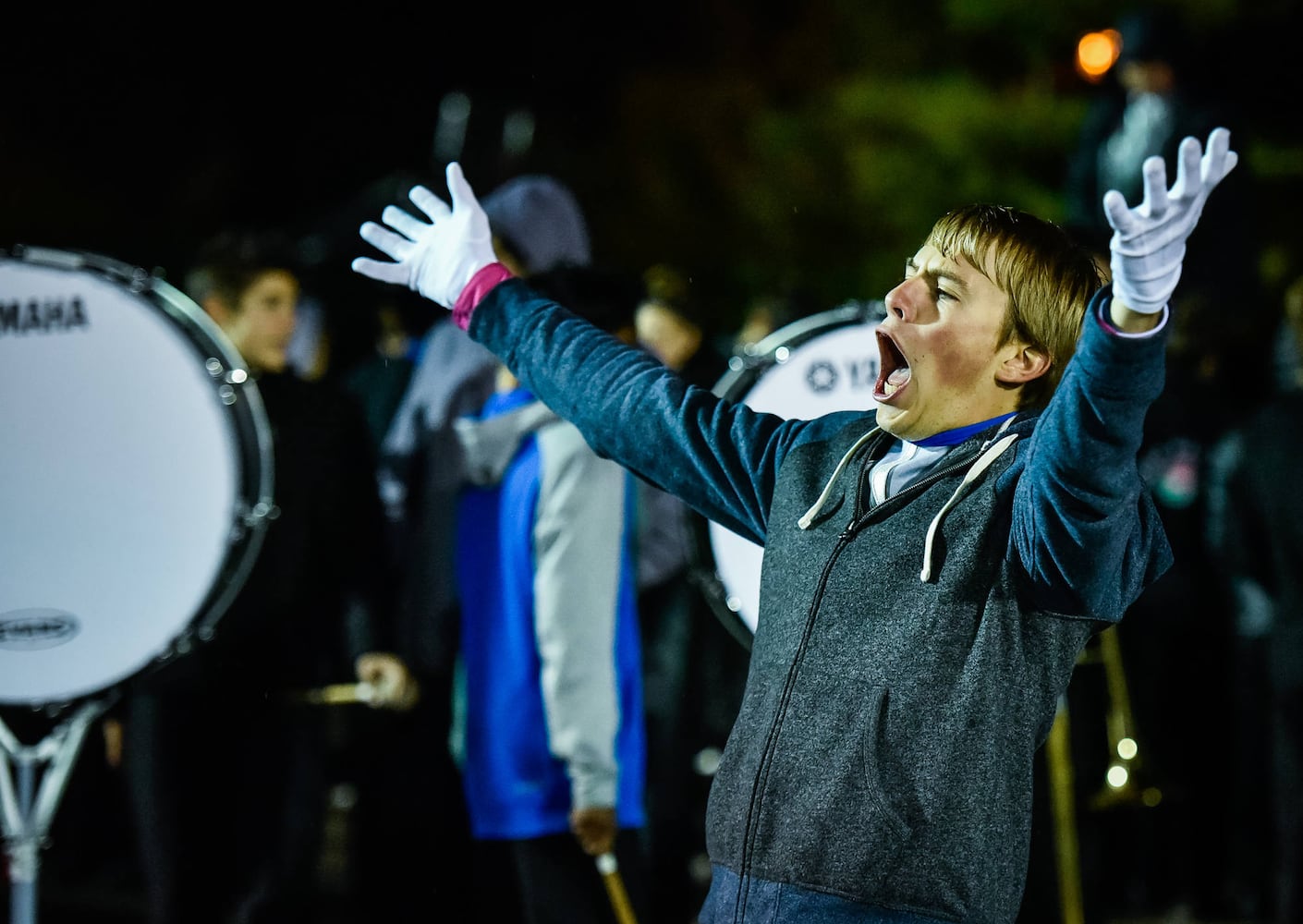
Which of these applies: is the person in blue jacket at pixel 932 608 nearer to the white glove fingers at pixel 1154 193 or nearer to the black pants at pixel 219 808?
the white glove fingers at pixel 1154 193

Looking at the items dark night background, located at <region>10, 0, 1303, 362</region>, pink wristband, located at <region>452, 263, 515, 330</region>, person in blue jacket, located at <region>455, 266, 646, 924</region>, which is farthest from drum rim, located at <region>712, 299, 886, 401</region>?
dark night background, located at <region>10, 0, 1303, 362</region>

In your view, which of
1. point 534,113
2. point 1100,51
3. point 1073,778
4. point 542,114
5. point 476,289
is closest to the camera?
point 476,289

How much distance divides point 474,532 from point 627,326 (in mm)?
653

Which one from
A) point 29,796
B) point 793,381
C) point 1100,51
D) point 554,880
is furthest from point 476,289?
point 1100,51

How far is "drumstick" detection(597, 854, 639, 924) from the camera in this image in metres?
3.62

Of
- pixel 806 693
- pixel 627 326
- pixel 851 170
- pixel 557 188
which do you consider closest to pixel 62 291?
pixel 627 326

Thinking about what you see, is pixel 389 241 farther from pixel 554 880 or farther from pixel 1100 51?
pixel 1100 51

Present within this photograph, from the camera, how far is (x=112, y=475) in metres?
3.69

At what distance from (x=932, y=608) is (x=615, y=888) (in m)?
1.68

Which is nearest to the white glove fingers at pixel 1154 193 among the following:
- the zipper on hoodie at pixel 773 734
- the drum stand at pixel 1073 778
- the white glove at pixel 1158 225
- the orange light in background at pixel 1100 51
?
the white glove at pixel 1158 225

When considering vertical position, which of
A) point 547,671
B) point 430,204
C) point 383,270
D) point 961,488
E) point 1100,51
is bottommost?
point 547,671

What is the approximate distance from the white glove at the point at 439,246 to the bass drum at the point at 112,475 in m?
1.09

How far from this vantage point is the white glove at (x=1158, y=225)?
72.3 inches

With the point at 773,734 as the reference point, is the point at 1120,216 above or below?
above
